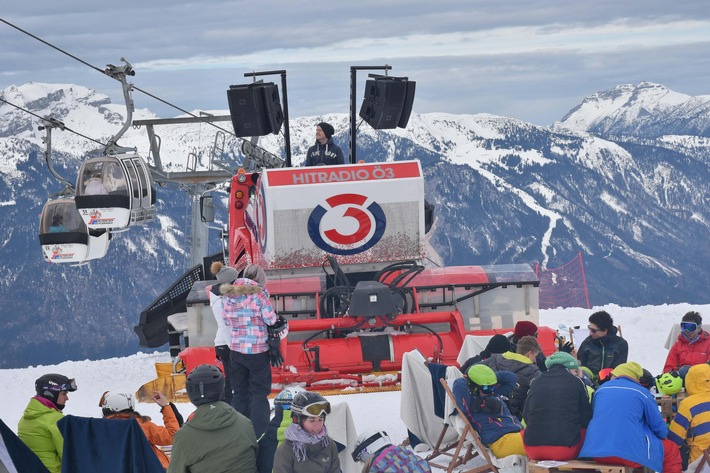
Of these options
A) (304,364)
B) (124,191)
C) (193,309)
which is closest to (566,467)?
(304,364)

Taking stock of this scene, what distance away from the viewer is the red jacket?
11273 millimetres

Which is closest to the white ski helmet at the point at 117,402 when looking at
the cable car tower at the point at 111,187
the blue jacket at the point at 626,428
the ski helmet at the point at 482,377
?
the ski helmet at the point at 482,377

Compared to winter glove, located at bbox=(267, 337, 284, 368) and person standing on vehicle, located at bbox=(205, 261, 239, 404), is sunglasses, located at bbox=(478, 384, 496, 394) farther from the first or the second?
person standing on vehicle, located at bbox=(205, 261, 239, 404)

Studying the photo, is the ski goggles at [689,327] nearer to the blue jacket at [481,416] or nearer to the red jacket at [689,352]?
the red jacket at [689,352]

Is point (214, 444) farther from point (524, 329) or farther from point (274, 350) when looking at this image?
point (524, 329)

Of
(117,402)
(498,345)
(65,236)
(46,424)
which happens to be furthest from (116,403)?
(65,236)

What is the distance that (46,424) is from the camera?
8.11m

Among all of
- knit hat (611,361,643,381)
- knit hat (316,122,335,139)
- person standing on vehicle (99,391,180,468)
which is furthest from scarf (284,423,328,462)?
knit hat (316,122,335,139)

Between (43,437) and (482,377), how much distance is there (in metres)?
3.11

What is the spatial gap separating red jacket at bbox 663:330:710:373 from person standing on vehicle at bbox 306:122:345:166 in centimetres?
515

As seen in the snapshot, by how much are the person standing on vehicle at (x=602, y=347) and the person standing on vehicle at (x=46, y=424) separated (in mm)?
5122

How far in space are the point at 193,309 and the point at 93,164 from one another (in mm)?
8437

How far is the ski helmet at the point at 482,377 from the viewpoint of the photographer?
905cm

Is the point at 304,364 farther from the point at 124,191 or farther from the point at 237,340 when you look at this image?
the point at 124,191
